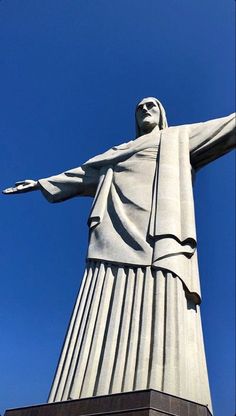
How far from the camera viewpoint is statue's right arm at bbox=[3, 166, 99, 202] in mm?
10766

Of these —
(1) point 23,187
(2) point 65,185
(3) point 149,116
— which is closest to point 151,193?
(2) point 65,185

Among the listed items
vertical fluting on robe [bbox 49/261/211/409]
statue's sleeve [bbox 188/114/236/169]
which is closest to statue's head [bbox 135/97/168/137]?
statue's sleeve [bbox 188/114/236/169]

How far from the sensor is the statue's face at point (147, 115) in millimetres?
11008

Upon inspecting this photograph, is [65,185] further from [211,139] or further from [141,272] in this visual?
[141,272]

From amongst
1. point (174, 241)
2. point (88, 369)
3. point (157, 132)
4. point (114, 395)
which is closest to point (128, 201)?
point (174, 241)

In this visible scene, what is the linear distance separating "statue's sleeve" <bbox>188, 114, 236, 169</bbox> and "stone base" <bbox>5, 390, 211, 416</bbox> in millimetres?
5038

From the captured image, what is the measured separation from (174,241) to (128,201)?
5.05 ft

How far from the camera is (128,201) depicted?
9156mm

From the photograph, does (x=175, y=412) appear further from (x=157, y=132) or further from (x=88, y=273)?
(x=157, y=132)

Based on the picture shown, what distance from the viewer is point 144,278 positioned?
304 inches

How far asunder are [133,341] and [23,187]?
5.13 metres

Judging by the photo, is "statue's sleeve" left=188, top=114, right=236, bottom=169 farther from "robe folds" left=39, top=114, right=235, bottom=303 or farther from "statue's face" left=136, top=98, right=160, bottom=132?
"statue's face" left=136, top=98, right=160, bottom=132

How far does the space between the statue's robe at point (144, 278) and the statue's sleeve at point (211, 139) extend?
0.02 meters

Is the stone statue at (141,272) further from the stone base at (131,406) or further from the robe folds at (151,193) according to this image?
the stone base at (131,406)
